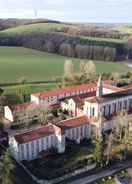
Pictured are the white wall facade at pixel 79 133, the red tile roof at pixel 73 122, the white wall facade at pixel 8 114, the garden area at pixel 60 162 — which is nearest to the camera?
the garden area at pixel 60 162

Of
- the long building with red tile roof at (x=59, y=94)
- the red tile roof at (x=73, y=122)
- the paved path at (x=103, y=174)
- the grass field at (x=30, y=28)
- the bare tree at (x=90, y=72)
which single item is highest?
the grass field at (x=30, y=28)

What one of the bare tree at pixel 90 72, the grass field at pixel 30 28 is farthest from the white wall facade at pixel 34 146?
the grass field at pixel 30 28

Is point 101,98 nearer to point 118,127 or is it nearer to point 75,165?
point 118,127

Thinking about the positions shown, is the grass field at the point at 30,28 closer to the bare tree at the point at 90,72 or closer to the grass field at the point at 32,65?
the grass field at the point at 32,65

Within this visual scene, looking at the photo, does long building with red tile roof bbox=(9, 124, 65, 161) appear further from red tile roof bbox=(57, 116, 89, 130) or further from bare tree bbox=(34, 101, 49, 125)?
bare tree bbox=(34, 101, 49, 125)

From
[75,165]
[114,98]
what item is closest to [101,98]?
[114,98]

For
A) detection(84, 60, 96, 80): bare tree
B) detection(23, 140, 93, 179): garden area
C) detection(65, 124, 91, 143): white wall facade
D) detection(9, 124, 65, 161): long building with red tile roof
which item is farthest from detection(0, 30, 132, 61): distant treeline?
detection(23, 140, 93, 179): garden area
